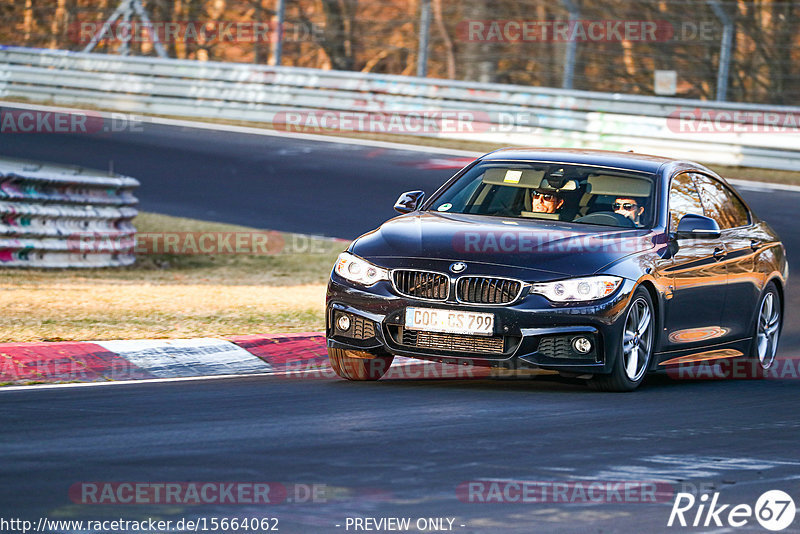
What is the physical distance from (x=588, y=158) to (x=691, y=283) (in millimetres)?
1122

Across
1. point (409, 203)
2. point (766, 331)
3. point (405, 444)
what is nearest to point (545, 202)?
point (409, 203)

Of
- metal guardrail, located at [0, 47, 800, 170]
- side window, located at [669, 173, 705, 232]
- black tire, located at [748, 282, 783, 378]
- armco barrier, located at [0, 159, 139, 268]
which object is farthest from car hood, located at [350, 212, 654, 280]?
metal guardrail, located at [0, 47, 800, 170]

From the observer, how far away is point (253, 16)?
33.4 meters

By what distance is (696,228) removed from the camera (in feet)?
30.6

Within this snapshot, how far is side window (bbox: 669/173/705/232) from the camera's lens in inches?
378

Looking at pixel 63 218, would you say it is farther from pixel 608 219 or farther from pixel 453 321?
pixel 453 321

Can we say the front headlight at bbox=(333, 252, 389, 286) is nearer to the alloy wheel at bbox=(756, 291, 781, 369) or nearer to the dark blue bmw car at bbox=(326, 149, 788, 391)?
the dark blue bmw car at bbox=(326, 149, 788, 391)

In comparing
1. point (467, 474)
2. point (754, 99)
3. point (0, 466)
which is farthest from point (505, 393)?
point (754, 99)

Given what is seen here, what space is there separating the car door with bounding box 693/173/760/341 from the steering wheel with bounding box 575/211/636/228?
3.44 ft

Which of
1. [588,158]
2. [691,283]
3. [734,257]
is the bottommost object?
[691,283]

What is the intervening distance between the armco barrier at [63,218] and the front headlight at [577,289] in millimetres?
7615

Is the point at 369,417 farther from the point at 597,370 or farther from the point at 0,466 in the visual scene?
the point at 0,466

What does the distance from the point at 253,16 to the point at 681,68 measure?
12.0 meters

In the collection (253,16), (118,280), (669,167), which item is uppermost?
(253,16)
